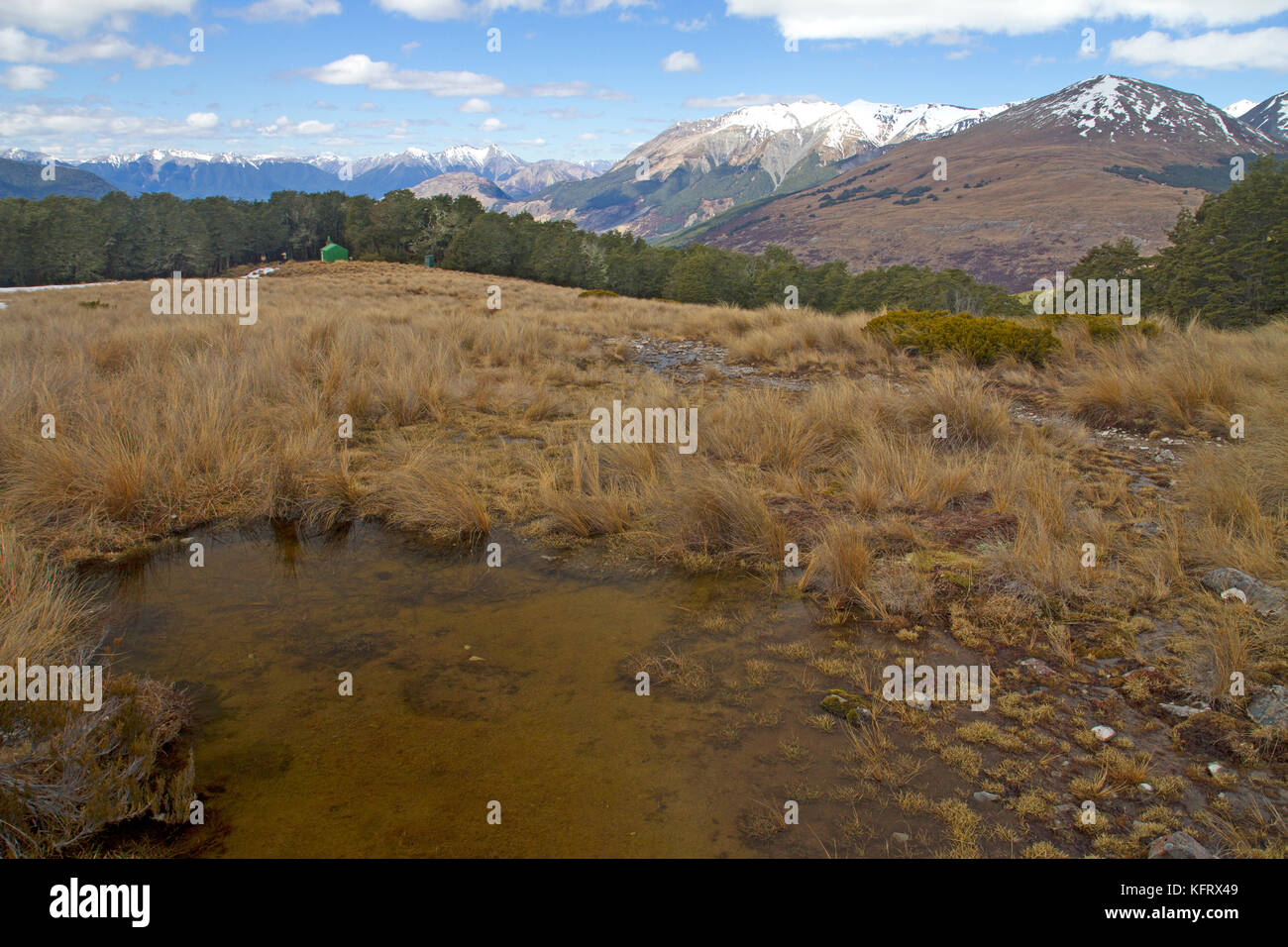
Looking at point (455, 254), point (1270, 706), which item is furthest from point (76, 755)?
point (455, 254)

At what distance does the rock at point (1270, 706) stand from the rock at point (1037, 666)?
734 millimetres

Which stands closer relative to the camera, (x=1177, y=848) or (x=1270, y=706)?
(x=1177, y=848)

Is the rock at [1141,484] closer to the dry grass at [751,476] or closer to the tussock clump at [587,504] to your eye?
the dry grass at [751,476]

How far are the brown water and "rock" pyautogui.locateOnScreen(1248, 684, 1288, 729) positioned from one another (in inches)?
71.4

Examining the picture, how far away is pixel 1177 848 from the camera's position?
7.04ft

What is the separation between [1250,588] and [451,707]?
4237 mm

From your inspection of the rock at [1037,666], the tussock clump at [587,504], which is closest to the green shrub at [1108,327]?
the rock at [1037,666]

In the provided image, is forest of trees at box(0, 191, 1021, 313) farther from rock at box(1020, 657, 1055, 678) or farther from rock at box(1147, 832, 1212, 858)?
rock at box(1147, 832, 1212, 858)

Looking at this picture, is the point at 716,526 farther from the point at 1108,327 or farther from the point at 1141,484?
the point at 1108,327

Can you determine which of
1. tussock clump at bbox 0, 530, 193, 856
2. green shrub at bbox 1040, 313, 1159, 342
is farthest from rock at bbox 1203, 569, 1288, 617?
green shrub at bbox 1040, 313, 1159, 342

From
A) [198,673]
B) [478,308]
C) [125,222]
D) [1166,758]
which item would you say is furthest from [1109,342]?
[125,222]

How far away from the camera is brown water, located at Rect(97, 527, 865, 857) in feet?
7.74
